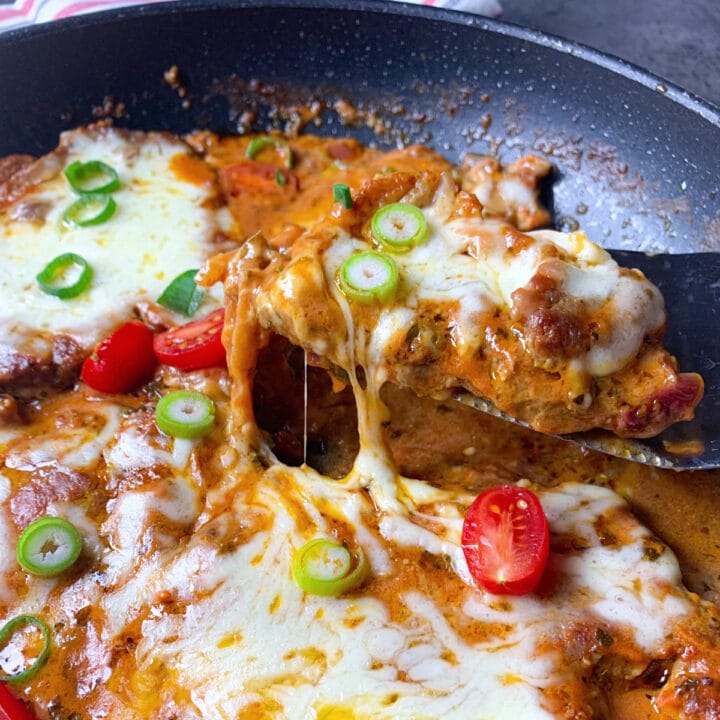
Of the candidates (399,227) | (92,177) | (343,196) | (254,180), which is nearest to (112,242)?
(92,177)

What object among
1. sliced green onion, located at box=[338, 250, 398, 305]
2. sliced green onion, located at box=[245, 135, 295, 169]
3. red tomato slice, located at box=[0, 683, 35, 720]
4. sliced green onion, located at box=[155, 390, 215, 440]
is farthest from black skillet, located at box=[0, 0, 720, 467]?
red tomato slice, located at box=[0, 683, 35, 720]

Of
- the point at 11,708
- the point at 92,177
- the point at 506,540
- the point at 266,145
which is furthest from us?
the point at 266,145

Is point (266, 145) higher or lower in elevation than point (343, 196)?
lower

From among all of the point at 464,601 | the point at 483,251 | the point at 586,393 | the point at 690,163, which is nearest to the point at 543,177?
the point at 690,163

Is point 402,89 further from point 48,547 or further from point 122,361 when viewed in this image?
point 48,547

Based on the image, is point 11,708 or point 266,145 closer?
point 11,708

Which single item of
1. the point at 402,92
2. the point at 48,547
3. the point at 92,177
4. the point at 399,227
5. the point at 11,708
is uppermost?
the point at 399,227

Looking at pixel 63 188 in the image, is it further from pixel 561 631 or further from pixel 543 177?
pixel 561 631
